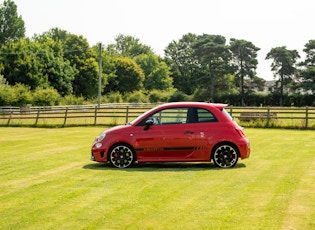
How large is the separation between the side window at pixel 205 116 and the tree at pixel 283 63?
70.7 metres

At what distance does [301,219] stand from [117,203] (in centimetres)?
297

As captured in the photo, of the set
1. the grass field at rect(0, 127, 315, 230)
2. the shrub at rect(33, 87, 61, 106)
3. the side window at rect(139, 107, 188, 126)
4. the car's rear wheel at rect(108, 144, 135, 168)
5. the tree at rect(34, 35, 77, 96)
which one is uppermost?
the tree at rect(34, 35, 77, 96)

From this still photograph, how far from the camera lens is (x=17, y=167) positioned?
531 inches

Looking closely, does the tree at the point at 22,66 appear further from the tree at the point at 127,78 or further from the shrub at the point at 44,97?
the tree at the point at 127,78

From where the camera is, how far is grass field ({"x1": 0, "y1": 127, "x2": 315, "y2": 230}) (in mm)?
7707

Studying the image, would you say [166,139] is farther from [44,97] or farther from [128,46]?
[128,46]

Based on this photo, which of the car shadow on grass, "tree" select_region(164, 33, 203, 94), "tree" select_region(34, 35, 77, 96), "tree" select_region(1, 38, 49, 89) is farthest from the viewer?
"tree" select_region(164, 33, 203, 94)

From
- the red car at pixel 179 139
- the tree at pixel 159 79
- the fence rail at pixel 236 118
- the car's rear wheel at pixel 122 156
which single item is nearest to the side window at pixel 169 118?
the red car at pixel 179 139

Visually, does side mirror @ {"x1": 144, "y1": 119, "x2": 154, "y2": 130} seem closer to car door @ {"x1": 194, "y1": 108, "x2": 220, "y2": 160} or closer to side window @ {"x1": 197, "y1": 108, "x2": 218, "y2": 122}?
car door @ {"x1": 194, "y1": 108, "x2": 220, "y2": 160}

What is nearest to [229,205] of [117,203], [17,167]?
[117,203]

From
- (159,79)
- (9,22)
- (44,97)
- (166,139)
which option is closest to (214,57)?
(159,79)

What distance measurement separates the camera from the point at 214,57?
9219 centimetres

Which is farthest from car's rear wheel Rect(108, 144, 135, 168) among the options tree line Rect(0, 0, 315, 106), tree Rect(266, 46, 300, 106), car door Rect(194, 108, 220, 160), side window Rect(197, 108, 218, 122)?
tree Rect(266, 46, 300, 106)

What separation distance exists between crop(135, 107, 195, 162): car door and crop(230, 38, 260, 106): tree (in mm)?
74437
